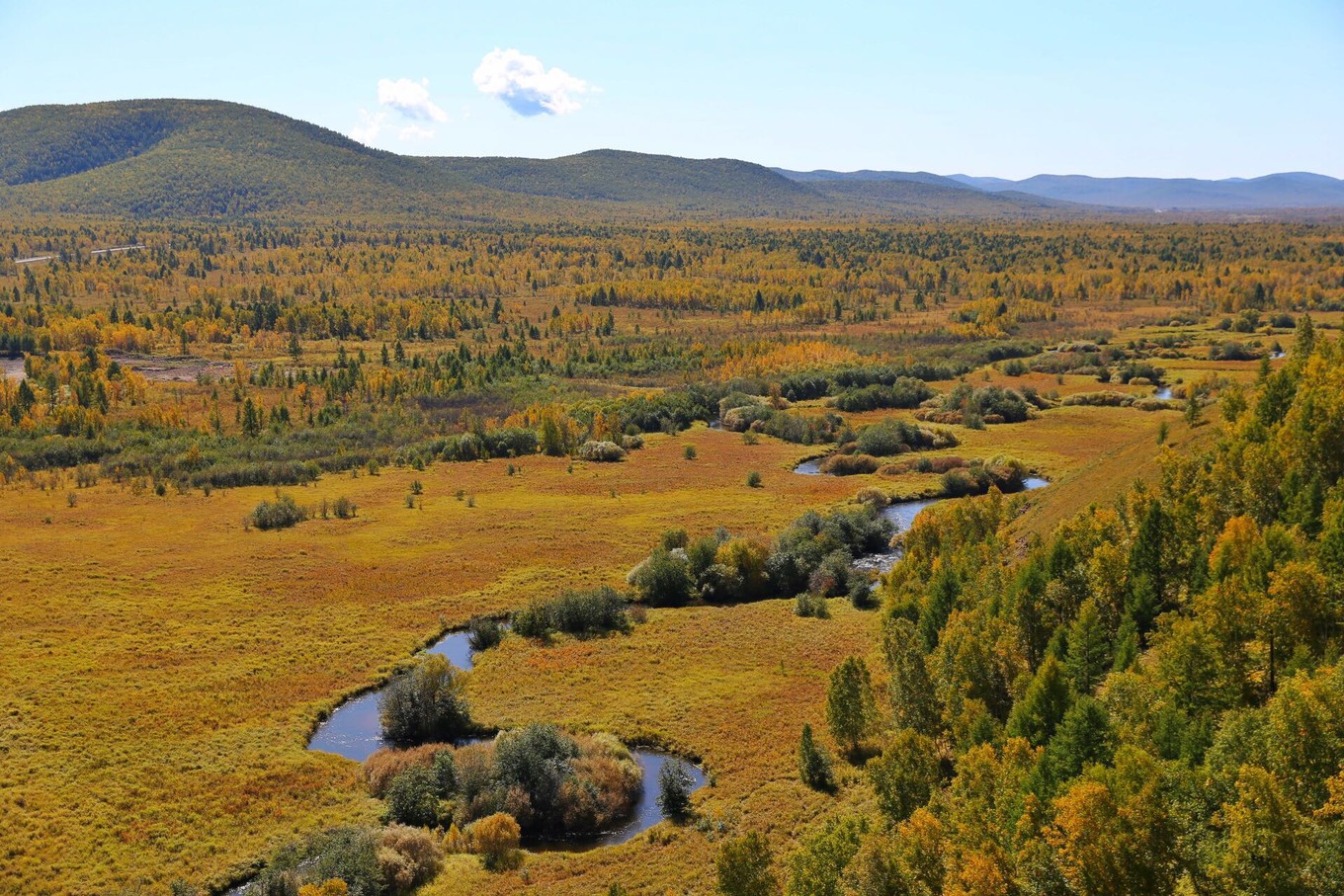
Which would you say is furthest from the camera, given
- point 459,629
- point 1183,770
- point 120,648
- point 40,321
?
point 40,321

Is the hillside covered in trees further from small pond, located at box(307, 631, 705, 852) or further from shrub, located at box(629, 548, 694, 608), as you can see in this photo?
shrub, located at box(629, 548, 694, 608)

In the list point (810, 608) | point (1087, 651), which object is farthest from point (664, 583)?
point (1087, 651)

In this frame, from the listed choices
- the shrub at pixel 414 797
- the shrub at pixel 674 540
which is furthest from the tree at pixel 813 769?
the shrub at pixel 674 540

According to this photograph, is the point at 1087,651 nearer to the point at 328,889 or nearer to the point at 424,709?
the point at 328,889

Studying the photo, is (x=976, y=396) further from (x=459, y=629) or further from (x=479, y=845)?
(x=479, y=845)

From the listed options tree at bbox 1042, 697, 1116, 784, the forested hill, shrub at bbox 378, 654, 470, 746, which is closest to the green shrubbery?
shrub at bbox 378, 654, 470, 746

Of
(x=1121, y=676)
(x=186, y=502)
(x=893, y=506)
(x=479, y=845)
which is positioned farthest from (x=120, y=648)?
(x=893, y=506)

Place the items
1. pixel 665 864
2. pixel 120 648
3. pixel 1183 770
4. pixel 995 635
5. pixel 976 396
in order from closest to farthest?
pixel 1183 770 < pixel 665 864 < pixel 995 635 < pixel 120 648 < pixel 976 396

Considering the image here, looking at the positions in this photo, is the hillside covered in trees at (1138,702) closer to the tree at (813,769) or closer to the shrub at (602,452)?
the tree at (813,769)
